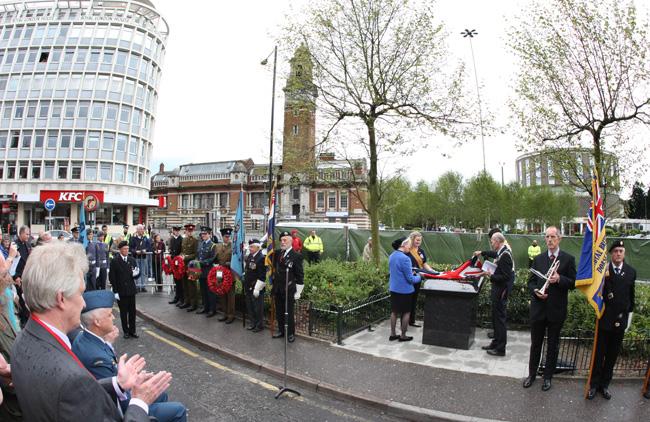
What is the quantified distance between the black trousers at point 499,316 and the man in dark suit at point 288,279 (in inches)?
147

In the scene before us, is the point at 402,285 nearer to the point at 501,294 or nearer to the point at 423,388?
the point at 501,294

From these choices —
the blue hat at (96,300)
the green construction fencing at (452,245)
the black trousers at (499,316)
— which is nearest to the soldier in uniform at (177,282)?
the green construction fencing at (452,245)

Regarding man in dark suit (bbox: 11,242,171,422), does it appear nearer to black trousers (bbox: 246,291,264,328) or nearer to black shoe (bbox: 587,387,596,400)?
black shoe (bbox: 587,387,596,400)

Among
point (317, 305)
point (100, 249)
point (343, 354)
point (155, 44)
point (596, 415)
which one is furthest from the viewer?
point (155, 44)

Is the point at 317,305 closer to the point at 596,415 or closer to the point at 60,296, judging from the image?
the point at 596,415

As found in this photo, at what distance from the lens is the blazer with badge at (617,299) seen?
5.67 m

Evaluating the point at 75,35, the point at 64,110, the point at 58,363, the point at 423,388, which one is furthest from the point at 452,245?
the point at 75,35

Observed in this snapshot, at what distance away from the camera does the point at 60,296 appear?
2.23m

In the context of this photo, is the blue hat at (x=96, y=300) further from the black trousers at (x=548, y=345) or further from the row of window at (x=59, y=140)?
the row of window at (x=59, y=140)

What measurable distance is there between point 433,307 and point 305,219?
71.0 m

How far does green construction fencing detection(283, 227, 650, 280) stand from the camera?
16359mm

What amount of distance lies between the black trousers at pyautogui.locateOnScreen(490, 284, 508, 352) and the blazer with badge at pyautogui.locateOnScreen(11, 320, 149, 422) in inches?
267

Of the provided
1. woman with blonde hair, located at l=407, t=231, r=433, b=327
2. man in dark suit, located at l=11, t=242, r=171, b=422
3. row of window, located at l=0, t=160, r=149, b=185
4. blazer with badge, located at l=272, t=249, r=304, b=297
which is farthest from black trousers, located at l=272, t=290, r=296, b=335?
row of window, located at l=0, t=160, r=149, b=185

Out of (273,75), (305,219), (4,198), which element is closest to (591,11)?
(273,75)
